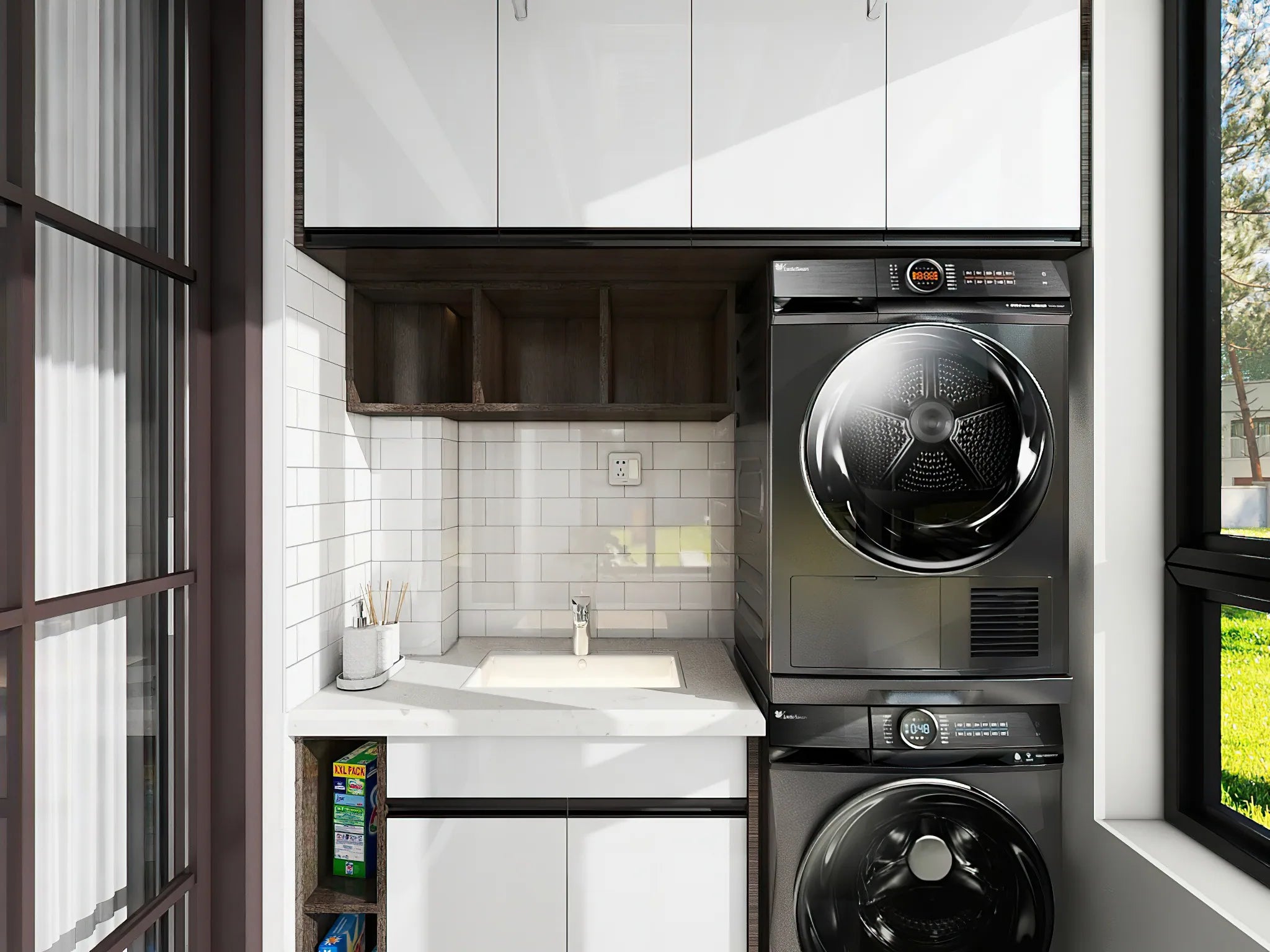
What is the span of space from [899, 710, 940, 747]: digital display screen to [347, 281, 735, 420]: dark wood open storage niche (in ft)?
2.83

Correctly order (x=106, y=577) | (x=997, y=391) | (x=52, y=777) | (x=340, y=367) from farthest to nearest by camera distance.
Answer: (x=340, y=367)
(x=997, y=391)
(x=106, y=577)
(x=52, y=777)

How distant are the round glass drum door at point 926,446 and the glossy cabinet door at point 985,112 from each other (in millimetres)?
306

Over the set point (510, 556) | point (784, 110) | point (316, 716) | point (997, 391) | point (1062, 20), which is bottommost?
point (316, 716)

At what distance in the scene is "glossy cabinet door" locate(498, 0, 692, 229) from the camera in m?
1.68

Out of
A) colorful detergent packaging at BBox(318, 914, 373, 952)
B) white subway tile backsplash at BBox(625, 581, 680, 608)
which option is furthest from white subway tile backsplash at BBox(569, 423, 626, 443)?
colorful detergent packaging at BBox(318, 914, 373, 952)

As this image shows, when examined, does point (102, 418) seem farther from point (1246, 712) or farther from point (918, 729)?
point (1246, 712)

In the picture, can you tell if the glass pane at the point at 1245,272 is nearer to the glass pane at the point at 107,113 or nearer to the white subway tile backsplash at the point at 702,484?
the white subway tile backsplash at the point at 702,484

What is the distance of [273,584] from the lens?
1602 millimetres

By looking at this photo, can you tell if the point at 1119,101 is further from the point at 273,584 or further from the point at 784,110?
the point at 273,584

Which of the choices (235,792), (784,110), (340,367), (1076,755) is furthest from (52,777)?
(1076,755)

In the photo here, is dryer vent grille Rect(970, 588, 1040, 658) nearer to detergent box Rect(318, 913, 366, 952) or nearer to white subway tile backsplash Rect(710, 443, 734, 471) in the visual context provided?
white subway tile backsplash Rect(710, 443, 734, 471)

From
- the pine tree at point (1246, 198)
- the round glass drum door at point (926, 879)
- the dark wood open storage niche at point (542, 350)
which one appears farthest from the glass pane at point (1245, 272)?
the dark wood open storage niche at point (542, 350)

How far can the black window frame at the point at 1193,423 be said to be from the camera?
153 cm

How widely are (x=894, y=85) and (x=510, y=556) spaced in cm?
162
